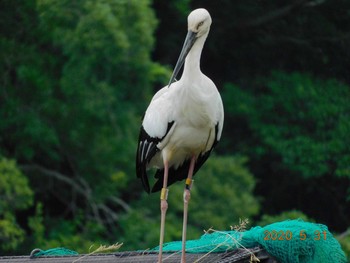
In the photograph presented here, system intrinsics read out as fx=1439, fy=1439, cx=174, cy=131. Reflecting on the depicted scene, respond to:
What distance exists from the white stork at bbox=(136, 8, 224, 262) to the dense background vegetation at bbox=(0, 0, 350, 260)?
23.6 feet

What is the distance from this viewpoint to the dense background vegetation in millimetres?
16938

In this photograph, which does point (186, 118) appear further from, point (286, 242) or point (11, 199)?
point (11, 199)

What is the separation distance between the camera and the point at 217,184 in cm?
1833

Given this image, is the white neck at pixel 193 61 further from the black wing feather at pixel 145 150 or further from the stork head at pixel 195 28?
the black wing feather at pixel 145 150

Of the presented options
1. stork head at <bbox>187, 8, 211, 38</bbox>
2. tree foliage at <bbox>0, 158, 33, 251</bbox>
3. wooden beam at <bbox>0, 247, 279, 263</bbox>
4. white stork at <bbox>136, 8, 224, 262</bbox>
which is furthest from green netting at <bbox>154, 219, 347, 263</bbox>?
tree foliage at <bbox>0, 158, 33, 251</bbox>

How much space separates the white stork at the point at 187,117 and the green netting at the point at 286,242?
1.20ft

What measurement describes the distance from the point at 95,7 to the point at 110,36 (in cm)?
40

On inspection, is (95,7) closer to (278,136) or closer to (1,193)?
(1,193)

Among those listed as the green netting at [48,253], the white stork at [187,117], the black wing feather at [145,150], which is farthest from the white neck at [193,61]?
the green netting at [48,253]

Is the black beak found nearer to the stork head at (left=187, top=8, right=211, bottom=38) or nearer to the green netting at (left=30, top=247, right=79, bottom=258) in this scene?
the stork head at (left=187, top=8, right=211, bottom=38)

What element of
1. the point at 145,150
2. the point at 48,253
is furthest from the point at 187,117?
the point at 48,253

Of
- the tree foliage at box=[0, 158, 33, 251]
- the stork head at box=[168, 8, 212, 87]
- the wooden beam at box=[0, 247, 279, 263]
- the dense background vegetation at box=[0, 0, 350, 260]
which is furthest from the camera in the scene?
the dense background vegetation at box=[0, 0, 350, 260]

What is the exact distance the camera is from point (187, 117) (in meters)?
9.02

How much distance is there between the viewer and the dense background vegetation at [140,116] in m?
16.9
